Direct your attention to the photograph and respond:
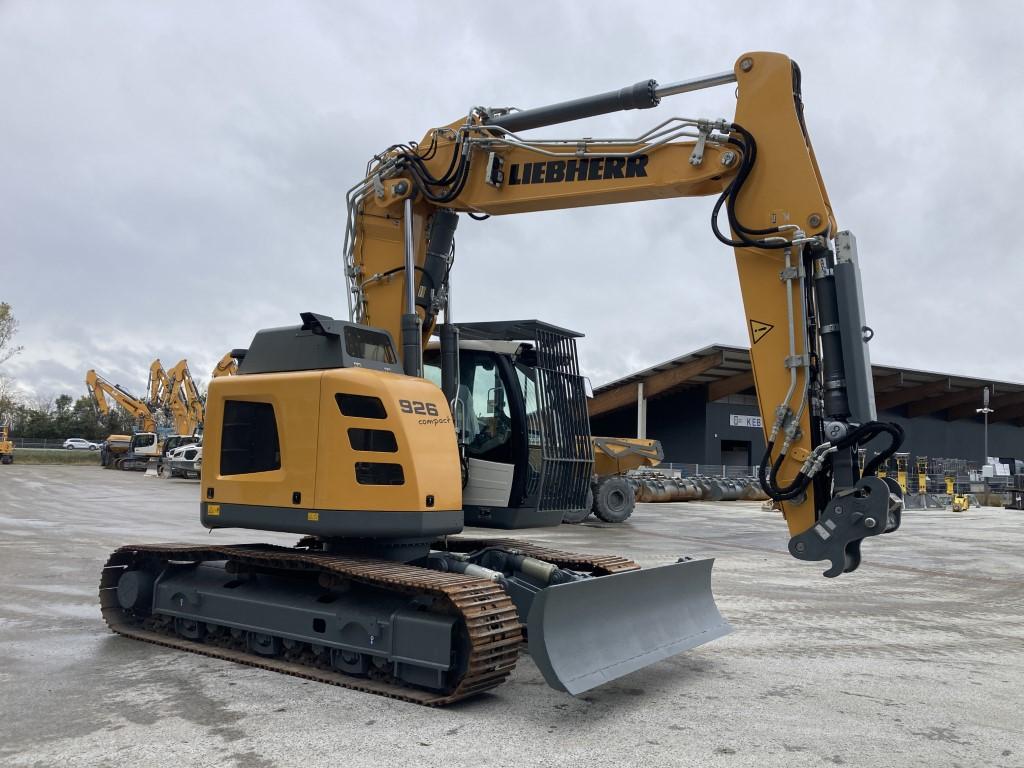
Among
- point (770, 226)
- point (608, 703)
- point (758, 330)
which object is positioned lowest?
point (608, 703)

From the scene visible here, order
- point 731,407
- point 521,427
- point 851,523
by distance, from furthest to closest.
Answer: point 731,407 → point 521,427 → point 851,523

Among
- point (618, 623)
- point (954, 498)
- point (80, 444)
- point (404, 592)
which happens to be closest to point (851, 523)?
point (618, 623)

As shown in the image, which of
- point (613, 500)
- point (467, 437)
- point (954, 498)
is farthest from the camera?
point (954, 498)

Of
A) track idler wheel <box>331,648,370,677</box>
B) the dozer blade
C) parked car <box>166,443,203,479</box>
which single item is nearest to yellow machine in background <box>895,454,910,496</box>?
parked car <box>166,443,203,479</box>

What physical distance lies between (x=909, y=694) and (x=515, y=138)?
16.5 ft

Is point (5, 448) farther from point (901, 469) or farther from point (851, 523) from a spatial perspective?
point (851, 523)

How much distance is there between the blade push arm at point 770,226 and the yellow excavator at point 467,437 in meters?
0.02

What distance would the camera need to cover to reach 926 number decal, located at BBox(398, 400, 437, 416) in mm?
5973

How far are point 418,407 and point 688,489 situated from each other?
85.2ft

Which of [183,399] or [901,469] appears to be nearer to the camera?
[901,469]

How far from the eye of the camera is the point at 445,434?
6223 mm

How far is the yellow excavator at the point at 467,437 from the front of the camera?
5.36 meters

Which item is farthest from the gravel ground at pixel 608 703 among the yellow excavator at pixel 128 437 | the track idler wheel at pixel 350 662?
the yellow excavator at pixel 128 437

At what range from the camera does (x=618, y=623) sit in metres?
5.71
